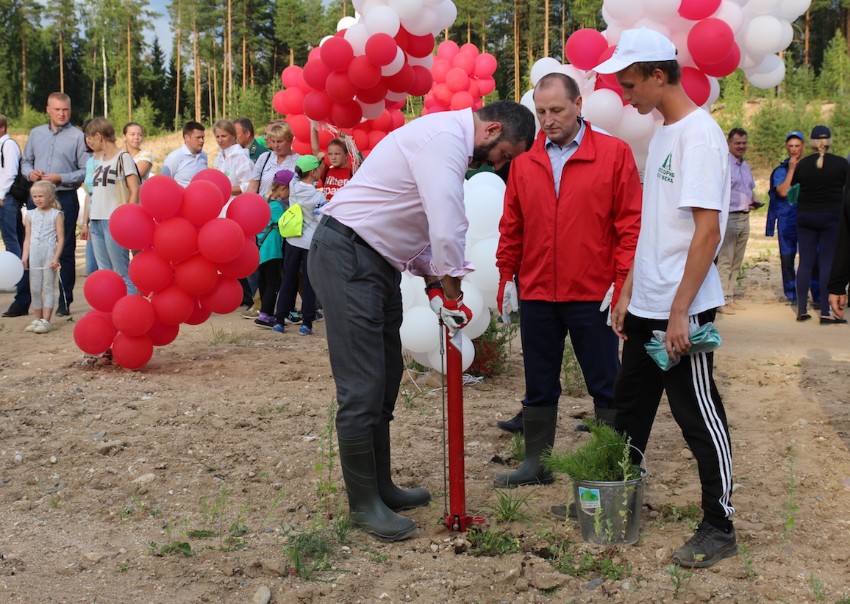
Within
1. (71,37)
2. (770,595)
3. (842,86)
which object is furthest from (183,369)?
(71,37)

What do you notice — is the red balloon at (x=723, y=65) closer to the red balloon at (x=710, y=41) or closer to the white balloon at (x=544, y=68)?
the red balloon at (x=710, y=41)

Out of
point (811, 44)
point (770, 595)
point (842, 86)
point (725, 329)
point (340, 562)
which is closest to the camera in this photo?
point (770, 595)

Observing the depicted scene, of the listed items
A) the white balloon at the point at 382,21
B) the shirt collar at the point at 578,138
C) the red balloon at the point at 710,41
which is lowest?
the shirt collar at the point at 578,138

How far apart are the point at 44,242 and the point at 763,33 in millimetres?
6346

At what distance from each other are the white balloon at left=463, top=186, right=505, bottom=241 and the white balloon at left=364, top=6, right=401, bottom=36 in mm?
3299

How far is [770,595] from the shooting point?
2906mm

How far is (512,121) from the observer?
318 centimetres

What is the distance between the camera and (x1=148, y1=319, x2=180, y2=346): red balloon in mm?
6004

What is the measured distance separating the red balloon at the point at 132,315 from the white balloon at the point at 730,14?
15.0 ft

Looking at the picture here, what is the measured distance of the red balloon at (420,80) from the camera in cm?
910

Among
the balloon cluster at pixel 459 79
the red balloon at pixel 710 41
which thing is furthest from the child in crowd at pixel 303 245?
the balloon cluster at pixel 459 79

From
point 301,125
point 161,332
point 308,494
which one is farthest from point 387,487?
point 301,125

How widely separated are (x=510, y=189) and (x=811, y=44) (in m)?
44.1

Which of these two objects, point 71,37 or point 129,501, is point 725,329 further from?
point 71,37
